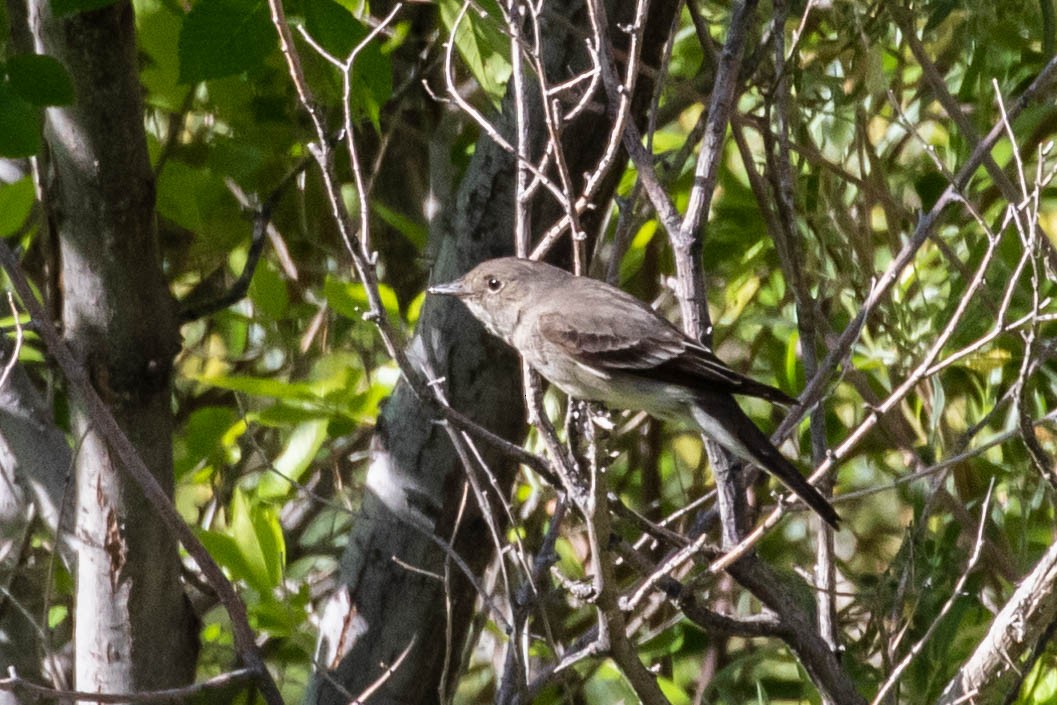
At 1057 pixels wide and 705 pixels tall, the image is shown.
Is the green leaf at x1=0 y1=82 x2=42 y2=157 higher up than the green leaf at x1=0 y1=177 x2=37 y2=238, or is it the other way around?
the green leaf at x1=0 y1=82 x2=42 y2=157

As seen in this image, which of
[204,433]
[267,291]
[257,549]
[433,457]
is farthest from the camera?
[267,291]

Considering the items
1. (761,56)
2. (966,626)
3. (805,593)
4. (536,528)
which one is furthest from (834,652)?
(536,528)

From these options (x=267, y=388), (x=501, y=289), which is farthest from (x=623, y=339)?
(x=267, y=388)

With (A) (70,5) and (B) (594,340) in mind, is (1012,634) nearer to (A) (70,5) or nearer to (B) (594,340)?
(B) (594,340)

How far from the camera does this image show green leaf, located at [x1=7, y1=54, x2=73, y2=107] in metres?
2.42

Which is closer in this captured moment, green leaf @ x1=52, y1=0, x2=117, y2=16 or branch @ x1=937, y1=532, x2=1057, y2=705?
branch @ x1=937, y1=532, x2=1057, y2=705

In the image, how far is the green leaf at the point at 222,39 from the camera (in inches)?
95.2

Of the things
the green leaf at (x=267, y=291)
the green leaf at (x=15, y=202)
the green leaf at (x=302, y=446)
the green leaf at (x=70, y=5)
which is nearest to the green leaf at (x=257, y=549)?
the green leaf at (x=302, y=446)

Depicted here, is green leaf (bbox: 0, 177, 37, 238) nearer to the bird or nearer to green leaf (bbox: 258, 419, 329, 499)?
green leaf (bbox: 258, 419, 329, 499)

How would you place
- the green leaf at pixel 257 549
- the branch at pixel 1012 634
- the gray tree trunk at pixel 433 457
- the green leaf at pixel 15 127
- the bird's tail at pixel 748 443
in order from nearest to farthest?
the branch at pixel 1012 634 → the bird's tail at pixel 748 443 → the green leaf at pixel 15 127 → the gray tree trunk at pixel 433 457 → the green leaf at pixel 257 549

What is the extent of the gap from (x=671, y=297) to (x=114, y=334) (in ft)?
6.10

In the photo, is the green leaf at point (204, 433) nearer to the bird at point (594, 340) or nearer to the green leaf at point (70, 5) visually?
the bird at point (594, 340)

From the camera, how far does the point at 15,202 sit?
9.93 feet

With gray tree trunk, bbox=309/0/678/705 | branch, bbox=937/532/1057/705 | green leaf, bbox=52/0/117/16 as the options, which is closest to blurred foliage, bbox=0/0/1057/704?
green leaf, bbox=52/0/117/16
